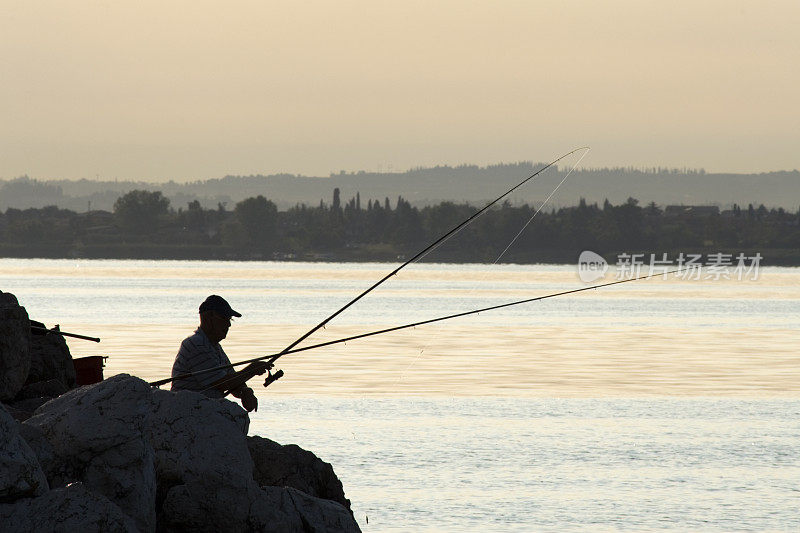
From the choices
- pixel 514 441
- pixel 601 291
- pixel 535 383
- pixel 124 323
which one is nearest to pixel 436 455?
pixel 514 441

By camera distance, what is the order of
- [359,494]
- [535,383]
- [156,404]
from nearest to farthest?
[156,404]
[359,494]
[535,383]

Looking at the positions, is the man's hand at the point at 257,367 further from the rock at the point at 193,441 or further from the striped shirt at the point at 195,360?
the rock at the point at 193,441

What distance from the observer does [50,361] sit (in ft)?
33.6

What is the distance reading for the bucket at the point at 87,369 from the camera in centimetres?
1058

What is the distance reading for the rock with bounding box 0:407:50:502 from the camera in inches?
234

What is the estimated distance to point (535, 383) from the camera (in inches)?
1041

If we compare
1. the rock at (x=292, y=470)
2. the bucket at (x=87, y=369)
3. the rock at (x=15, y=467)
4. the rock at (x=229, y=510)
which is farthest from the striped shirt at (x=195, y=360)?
the bucket at (x=87, y=369)

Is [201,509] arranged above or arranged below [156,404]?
below

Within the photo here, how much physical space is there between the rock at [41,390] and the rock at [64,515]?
3.41 m

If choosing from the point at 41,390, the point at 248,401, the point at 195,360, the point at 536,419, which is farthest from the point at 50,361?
the point at 536,419

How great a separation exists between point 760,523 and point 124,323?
39.9m

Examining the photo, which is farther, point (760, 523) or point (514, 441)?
point (514, 441)

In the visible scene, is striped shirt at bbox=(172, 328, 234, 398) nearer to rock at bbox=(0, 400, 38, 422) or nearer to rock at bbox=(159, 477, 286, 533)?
rock at bbox=(0, 400, 38, 422)

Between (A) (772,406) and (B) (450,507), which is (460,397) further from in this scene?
(B) (450,507)
